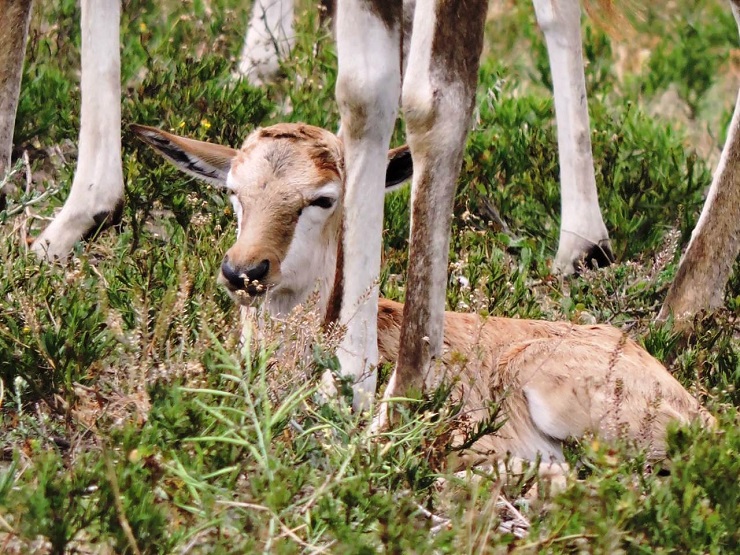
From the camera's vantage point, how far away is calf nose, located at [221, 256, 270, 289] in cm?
498

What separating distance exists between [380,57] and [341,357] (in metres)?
1.16

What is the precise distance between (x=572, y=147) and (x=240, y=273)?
297 centimetres

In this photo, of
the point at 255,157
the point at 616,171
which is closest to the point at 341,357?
the point at 255,157

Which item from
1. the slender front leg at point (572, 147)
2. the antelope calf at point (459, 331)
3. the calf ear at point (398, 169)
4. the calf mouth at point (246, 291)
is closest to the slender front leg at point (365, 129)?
the antelope calf at point (459, 331)

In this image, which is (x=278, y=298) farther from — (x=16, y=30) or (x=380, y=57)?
(x=16, y=30)

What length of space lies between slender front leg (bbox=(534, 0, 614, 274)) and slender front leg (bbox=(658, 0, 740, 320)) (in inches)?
31.3

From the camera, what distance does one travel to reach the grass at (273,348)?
3.69 metres

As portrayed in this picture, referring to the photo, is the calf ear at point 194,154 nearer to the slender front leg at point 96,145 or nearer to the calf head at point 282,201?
the calf head at point 282,201

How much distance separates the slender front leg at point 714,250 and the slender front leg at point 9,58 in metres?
3.03

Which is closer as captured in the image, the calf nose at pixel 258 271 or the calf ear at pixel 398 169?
A: the calf nose at pixel 258 271

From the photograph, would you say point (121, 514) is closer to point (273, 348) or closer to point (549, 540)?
point (273, 348)

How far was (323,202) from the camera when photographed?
5473 mm

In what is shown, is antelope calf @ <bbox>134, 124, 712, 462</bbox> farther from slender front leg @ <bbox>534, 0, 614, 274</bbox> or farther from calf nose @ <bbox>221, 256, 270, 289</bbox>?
slender front leg @ <bbox>534, 0, 614, 274</bbox>

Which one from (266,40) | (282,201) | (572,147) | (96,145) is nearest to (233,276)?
(282,201)
